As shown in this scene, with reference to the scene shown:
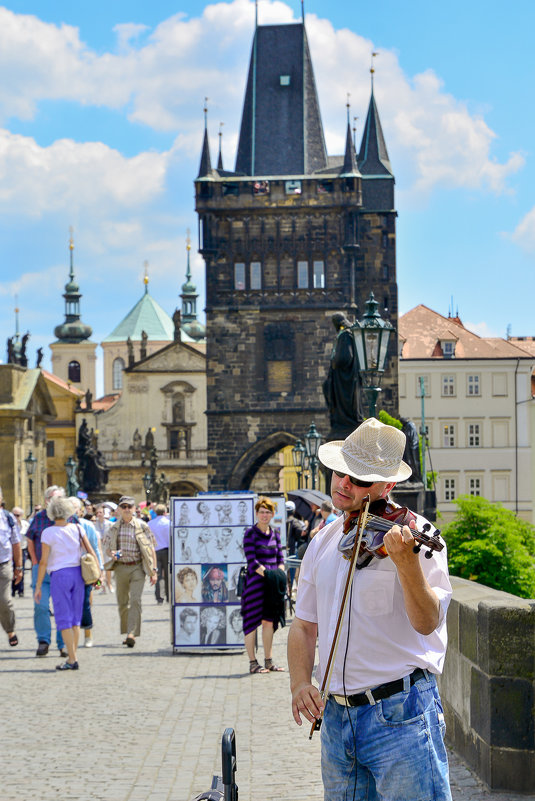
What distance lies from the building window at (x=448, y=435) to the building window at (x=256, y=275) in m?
15.9

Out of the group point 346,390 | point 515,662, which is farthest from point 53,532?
point 515,662

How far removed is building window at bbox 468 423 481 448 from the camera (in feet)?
212

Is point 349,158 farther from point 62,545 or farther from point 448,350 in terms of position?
point 62,545

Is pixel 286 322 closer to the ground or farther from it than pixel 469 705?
farther from it

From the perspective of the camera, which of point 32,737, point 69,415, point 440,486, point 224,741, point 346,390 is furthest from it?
point 69,415

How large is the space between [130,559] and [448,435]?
52.6 meters

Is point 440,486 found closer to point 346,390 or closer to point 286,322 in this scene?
point 286,322

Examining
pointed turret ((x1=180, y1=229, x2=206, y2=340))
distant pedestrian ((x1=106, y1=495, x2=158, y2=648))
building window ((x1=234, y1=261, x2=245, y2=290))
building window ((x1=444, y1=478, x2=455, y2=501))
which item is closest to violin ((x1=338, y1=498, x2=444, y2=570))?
distant pedestrian ((x1=106, y1=495, x2=158, y2=648))

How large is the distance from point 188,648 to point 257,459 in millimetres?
39135

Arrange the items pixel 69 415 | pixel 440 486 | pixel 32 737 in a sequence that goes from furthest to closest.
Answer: pixel 69 415, pixel 440 486, pixel 32 737

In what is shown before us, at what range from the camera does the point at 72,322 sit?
5020 inches

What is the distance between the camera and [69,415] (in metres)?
95.6

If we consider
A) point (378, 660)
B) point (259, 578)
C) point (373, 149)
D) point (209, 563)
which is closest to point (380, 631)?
point (378, 660)

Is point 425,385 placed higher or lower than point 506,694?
higher
